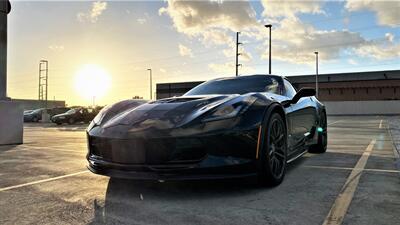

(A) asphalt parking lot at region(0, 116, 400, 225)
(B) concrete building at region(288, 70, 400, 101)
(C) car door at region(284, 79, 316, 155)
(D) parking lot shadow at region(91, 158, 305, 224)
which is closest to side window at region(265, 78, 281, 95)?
(C) car door at region(284, 79, 316, 155)

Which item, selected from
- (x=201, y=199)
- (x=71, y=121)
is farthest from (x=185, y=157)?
(x=71, y=121)

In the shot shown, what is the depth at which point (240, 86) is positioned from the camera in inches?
210

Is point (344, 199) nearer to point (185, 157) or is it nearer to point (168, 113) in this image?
point (185, 157)

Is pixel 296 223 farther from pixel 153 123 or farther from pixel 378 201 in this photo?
pixel 153 123

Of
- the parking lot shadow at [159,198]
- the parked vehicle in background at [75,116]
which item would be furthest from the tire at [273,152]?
the parked vehicle in background at [75,116]

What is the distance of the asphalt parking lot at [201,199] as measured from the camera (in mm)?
3034

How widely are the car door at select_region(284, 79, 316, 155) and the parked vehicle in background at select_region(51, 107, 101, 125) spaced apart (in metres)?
24.8

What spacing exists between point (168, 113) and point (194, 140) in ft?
1.49

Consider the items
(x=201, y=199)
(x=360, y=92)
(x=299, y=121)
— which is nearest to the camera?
(x=201, y=199)

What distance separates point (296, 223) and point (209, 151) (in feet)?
3.35

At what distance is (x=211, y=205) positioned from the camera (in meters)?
3.41

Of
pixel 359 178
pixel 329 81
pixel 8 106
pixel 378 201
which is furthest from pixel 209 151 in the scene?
pixel 329 81

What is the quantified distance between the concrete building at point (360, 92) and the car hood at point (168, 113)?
52139 mm

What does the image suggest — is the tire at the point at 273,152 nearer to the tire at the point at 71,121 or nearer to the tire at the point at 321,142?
the tire at the point at 321,142
